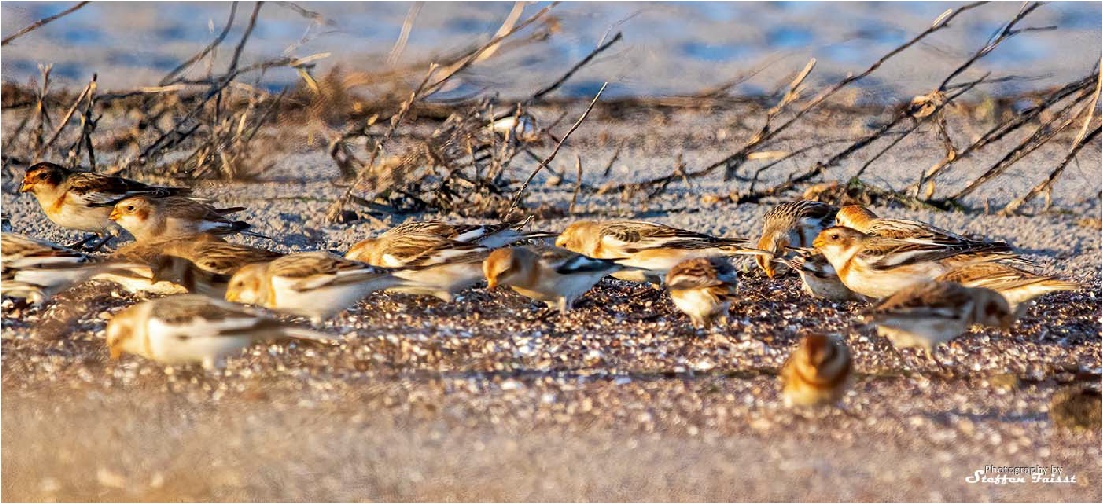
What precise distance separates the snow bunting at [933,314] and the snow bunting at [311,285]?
195 centimetres

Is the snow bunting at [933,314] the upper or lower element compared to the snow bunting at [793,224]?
lower

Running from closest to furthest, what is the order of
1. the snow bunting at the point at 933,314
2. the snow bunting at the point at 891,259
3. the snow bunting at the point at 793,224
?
1. the snow bunting at the point at 933,314
2. the snow bunting at the point at 891,259
3. the snow bunting at the point at 793,224

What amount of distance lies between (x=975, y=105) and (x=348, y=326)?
9.16 m

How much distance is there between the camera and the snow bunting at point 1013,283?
522 centimetres

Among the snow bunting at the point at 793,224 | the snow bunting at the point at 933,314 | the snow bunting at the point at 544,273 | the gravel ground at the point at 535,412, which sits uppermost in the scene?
the snow bunting at the point at 793,224

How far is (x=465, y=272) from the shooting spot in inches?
220

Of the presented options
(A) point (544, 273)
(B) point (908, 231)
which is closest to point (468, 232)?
(A) point (544, 273)

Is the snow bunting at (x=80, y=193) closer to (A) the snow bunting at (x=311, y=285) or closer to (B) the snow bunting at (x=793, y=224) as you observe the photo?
(A) the snow bunting at (x=311, y=285)

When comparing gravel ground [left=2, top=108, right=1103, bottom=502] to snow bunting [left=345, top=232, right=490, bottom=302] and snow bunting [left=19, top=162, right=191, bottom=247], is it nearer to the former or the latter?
snow bunting [left=345, top=232, right=490, bottom=302]

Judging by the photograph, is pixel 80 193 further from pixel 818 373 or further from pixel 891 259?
pixel 818 373

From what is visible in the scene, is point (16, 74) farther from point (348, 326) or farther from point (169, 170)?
point (348, 326)

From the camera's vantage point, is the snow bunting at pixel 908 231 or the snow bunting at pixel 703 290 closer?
the snow bunting at pixel 703 290

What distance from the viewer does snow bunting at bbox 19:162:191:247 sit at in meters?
6.66

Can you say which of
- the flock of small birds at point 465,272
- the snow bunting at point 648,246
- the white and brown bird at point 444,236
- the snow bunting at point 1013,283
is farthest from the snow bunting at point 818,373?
the white and brown bird at point 444,236
